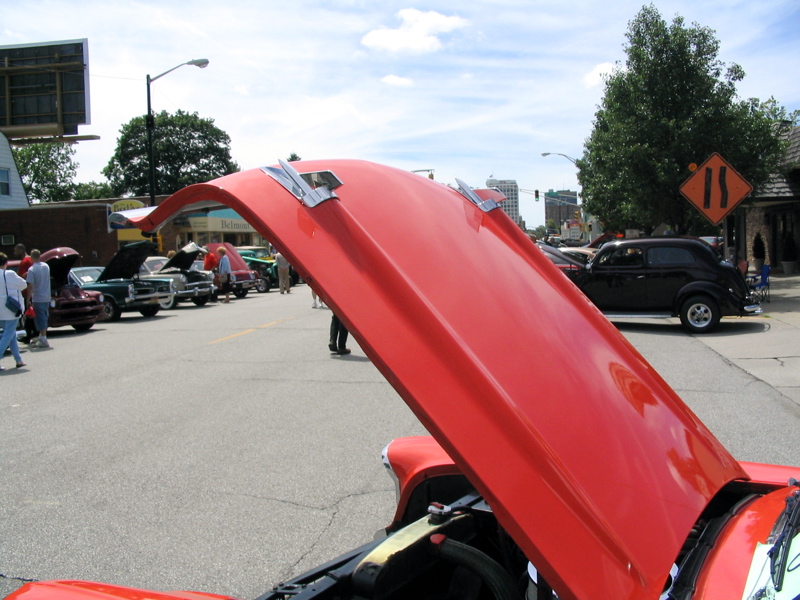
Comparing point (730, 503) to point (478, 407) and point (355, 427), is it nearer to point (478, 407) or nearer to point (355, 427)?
point (478, 407)

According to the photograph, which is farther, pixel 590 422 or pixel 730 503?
pixel 730 503

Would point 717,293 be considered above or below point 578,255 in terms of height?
below

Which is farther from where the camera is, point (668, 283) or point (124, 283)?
point (124, 283)

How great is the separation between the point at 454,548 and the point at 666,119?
18312 mm

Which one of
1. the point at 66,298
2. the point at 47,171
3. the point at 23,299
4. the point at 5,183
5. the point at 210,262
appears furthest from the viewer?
the point at 47,171

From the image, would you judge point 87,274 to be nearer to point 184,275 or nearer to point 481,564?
point 184,275

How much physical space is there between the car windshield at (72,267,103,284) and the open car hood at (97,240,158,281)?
0.41 m

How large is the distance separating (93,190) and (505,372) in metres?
86.1

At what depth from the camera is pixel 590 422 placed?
1621 millimetres

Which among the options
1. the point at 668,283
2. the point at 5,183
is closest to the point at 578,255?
the point at 668,283

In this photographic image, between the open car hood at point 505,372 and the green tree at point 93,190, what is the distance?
8108 cm

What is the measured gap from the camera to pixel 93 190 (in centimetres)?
7900

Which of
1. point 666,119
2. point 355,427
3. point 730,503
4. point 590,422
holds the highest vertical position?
point 666,119

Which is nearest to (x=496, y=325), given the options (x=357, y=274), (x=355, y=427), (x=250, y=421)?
(x=357, y=274)
